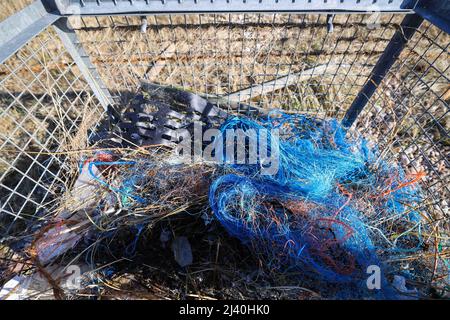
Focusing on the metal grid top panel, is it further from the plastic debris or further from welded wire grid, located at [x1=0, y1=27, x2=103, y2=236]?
the plastic debris

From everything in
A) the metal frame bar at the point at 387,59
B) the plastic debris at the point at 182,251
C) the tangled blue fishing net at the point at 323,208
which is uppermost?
the metal frame bar at the point at 387,59

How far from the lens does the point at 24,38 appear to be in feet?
4.88

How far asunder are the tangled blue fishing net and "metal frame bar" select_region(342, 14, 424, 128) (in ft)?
0.72

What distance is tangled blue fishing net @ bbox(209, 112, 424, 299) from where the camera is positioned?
5.74ft

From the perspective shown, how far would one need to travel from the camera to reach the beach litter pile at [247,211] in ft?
5.79

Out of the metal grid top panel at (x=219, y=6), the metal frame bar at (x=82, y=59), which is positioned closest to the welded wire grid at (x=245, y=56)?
the metal frame bar at (x=82, y=59)

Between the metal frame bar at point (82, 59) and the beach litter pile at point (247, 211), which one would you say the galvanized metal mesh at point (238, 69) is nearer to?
the metal frame bar at point (82, 59)

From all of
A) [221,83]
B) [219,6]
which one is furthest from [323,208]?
[221,83]

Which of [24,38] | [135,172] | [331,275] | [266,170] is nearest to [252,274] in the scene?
[331,275]

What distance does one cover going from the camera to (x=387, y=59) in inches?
78.3

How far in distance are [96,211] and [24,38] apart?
1131mm

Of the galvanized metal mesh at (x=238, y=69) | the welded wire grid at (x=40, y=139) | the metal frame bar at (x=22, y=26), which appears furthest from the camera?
the galvanized metal mesh at (x=238, y=69)

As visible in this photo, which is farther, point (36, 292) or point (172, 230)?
point (172, 230)
